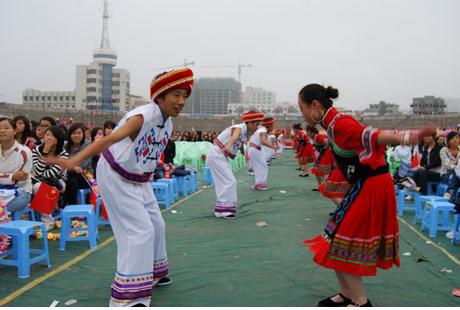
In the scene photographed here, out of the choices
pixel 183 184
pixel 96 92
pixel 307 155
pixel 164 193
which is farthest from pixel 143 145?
pixel 96 92

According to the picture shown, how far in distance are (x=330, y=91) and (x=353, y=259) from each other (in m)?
1.20

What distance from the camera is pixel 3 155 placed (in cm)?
491

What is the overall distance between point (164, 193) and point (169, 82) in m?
4.75

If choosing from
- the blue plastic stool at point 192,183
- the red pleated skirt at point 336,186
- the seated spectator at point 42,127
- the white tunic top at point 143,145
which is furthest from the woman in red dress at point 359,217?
the blue plastic stool at point 192,183

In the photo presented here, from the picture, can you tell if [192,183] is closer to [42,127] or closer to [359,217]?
[42,127]

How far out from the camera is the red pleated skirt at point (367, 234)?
282cm

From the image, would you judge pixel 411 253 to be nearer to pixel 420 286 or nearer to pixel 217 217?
pixel 420 286

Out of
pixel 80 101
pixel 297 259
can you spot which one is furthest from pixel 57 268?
pixel 80 101

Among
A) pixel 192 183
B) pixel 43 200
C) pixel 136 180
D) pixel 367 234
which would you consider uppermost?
pixel 136 180

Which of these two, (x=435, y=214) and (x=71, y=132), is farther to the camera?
(x=71, y=132)

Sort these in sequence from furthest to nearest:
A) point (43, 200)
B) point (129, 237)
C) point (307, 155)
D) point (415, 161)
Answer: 1. point (307, 155)
2. point (415, 161)
3. point (43, 200)
4. point (129, 237)

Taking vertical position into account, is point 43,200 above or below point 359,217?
below

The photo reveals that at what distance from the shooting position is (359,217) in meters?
2.84

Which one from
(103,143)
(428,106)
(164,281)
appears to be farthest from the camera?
(428,106)
